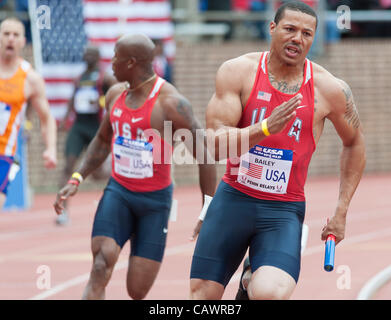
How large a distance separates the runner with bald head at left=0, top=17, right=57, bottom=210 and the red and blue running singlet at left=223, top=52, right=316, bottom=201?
11.6 ft

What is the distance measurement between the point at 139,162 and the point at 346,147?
5.81 ft

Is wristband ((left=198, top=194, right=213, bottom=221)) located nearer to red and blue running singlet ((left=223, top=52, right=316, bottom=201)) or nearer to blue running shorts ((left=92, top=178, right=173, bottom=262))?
red and blue running singlet ((left=223, top=52, right=316, bottom=201))

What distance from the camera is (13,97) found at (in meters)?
8.86

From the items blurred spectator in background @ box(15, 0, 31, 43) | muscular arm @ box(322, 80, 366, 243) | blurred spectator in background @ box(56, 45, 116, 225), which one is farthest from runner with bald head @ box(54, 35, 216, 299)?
blurred spectator in background @ box(15, 0, 31, 43)

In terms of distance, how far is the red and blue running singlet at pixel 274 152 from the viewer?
17.9ft

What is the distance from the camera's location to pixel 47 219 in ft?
45.7

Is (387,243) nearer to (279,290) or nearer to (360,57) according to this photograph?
(279,290)

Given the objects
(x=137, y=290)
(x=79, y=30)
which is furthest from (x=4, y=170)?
(x=79, y=30)

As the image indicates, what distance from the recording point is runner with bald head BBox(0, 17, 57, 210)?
28.6 feet

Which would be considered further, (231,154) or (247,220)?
(247,220)

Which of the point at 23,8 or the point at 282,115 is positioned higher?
the point at 282,115

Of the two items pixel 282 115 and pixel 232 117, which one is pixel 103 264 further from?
pixel 282 115

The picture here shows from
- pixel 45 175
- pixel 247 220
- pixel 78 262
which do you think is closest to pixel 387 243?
pixel 78 262
